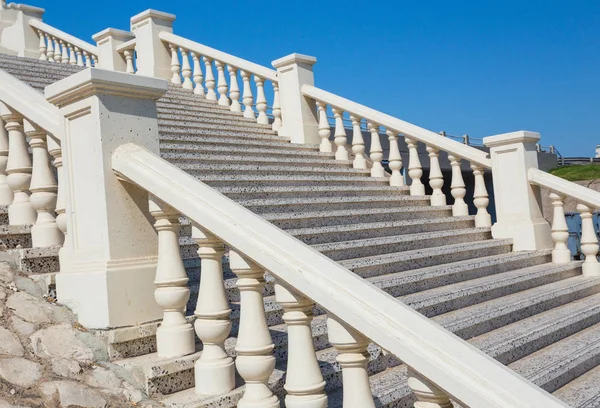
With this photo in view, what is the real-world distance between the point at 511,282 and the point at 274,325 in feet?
8.88

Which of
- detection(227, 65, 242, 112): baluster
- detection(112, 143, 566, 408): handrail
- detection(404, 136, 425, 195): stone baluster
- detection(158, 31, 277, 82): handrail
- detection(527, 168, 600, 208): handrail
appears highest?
detection(158, 31, 277, 82): handrail

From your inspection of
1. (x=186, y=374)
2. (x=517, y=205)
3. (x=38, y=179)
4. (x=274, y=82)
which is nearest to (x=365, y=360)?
(x=186, y=374)

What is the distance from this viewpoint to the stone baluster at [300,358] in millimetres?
2395

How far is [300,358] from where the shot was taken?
2.42 meters

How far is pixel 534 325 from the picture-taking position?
480cm

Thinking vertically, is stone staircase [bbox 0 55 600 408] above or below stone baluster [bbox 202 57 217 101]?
below

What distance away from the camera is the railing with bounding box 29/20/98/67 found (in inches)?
455

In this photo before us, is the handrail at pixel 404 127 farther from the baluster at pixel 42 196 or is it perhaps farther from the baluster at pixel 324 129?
the baluster at pixel 42 196

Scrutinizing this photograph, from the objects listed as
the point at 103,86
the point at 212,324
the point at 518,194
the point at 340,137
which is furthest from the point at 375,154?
the point at 212,324

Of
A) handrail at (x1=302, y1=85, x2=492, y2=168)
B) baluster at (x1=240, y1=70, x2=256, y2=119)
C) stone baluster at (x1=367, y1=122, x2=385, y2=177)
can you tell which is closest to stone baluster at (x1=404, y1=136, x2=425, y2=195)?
handrail at (x1=302, y1=85, x2=492, y2=168)

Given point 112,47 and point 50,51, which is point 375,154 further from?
point 50,51

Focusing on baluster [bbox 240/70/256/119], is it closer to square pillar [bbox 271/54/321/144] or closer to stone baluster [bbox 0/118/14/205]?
square pillar [bbox 271/54/321/144]

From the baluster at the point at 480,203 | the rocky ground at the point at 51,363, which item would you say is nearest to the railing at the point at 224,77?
the baluster at the point at 480,203

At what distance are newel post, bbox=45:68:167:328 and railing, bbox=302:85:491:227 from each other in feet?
16.0
